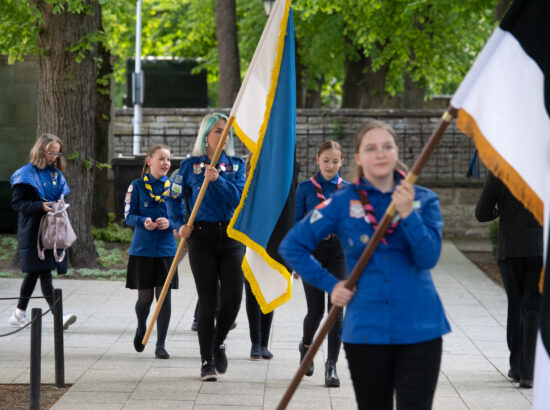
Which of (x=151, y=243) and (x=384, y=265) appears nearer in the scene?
(x=384, y=265)

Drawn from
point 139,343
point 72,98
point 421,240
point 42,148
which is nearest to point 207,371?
point 139,343

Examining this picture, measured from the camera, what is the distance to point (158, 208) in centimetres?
770

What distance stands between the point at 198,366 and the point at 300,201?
1710 mm

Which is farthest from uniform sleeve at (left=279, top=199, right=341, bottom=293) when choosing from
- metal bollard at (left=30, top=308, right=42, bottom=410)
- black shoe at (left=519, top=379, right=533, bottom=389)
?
black shoe at (left=519, top=379, right=533, bottom=389)

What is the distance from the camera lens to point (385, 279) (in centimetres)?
392

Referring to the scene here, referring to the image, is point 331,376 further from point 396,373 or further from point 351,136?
point 351,136

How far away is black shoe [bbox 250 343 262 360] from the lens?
25.2 ft

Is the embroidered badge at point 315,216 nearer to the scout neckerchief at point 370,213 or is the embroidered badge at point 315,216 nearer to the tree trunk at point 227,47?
the scout neckerchief at point 370,213

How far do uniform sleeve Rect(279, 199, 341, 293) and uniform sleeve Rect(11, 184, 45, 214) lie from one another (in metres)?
4.99

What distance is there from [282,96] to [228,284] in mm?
1534

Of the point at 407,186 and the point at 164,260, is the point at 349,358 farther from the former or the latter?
the point at 164,260

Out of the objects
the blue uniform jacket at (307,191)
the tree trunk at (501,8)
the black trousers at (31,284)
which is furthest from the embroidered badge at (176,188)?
the tree trunk at (501,8)

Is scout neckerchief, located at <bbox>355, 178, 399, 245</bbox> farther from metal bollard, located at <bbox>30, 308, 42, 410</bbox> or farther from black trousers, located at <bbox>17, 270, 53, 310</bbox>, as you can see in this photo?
black trousers, located at <bbox>17, 270, 53, 310</bbox>

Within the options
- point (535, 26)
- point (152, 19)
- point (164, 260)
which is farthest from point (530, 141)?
point (152, 19)
